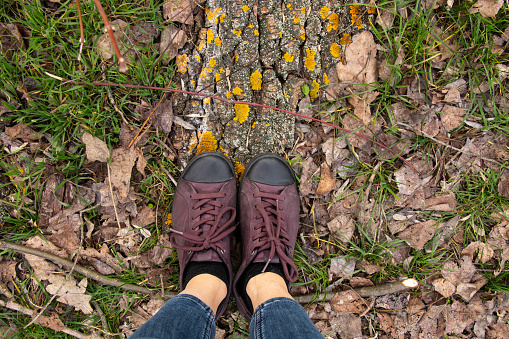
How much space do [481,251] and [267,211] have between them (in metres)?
1.59

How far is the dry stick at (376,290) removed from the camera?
217 centimetres

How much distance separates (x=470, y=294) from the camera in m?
2.20

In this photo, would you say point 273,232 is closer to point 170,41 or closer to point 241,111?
point 241,111

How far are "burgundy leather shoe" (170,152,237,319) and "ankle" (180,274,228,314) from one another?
12 cm

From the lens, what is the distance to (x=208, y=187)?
7.18 ft

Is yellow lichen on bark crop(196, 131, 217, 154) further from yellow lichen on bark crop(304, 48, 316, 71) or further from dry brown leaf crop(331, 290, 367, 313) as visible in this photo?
dry brown leaf crop(331, 290, 367, 313)

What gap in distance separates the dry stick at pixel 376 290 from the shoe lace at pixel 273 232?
27cm

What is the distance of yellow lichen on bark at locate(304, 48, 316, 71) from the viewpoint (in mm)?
2086

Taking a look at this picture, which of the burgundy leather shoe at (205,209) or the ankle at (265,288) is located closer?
the ankle at (265,288)

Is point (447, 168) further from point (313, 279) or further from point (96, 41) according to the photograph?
point (96, 41)

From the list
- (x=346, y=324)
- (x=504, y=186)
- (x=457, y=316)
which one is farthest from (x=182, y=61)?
(x=457, y=316)

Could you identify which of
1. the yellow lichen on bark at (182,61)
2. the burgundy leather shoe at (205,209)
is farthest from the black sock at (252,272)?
the yellow lichen on bark at (182,61)

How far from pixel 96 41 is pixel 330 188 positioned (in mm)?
1932

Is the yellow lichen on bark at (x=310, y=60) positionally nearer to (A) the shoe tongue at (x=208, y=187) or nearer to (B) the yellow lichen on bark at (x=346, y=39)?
(B) the yellow lichen on bark at (x=346, y=39)
